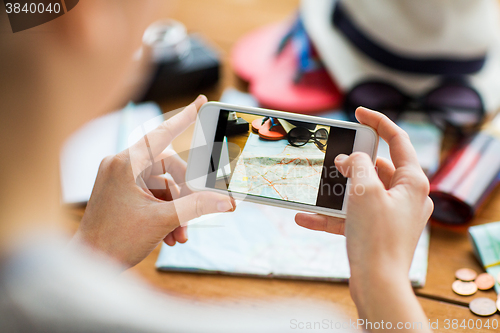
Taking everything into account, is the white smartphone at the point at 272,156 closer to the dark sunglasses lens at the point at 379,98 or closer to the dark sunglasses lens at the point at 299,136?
the dark sunglasses lens at the point at 299,136

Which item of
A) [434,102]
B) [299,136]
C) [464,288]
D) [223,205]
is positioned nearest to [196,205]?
[223,205]

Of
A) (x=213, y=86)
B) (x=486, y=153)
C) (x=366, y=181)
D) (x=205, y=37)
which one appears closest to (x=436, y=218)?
(x=486, y=153)

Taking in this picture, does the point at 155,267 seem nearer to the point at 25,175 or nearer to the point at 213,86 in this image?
the point at 25,175

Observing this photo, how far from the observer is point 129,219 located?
0.41 meters

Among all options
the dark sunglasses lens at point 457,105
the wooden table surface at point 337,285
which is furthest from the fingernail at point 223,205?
the dark sunglasses lens at point 457,105

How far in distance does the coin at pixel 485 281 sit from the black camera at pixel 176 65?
1.75 ft

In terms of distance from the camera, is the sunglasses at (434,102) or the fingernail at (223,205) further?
the sunglasses at (434,102)

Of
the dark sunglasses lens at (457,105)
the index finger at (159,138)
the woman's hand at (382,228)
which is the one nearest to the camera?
the woman's hand at (382,228)

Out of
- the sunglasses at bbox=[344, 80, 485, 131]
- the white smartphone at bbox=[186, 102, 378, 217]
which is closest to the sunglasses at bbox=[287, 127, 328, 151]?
the white smartphone at bbox=[186, 102, 378, 217]

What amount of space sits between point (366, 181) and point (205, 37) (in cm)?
61

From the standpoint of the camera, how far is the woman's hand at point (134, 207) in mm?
399

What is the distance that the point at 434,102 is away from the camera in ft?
2.07

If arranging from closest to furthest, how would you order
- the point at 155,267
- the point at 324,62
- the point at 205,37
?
1. the point at 155,267
2. the point at 324,62
3. the point at 205,37

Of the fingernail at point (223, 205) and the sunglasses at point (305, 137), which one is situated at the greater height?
the sunglasses at point (305, 137)
